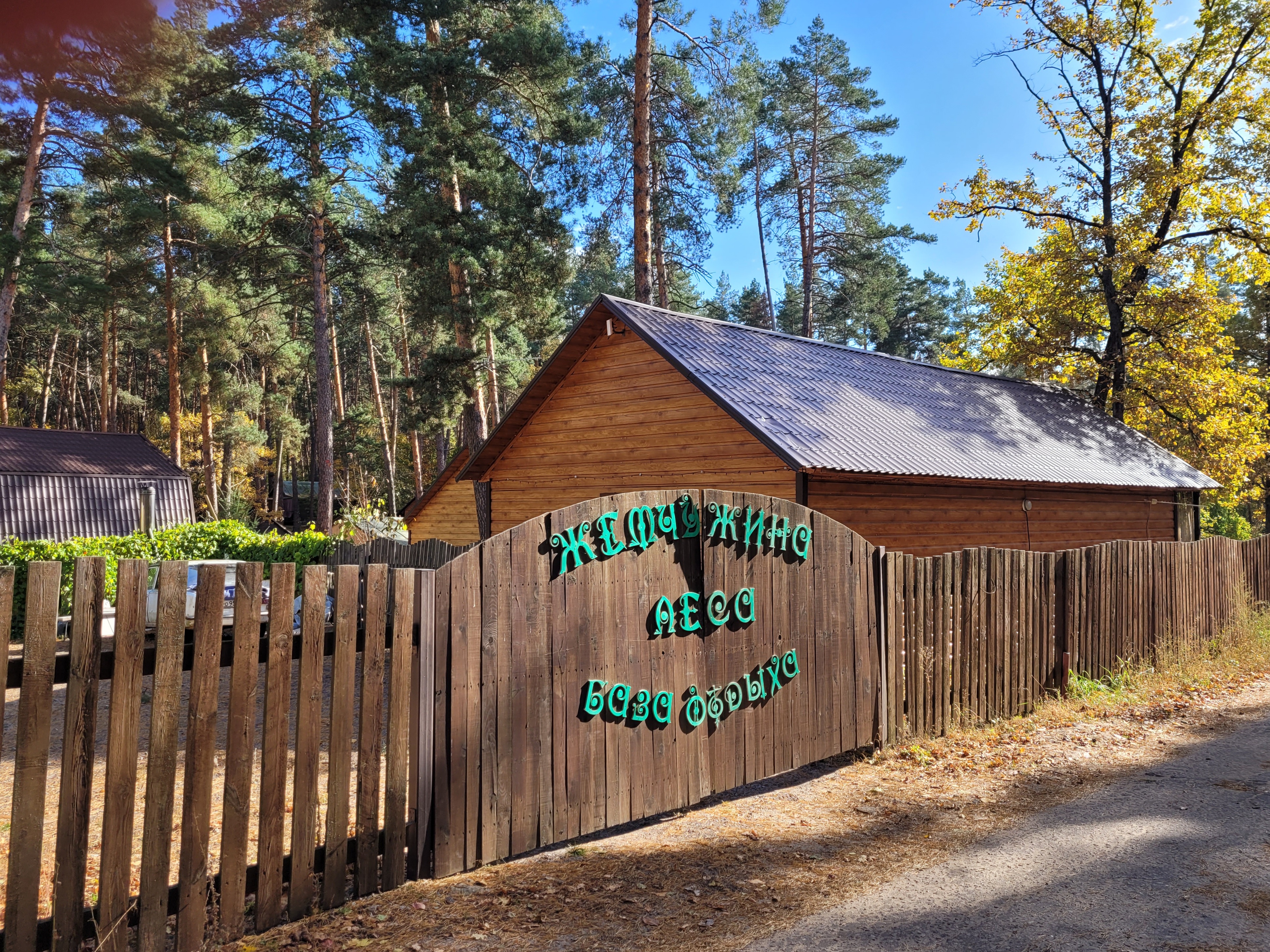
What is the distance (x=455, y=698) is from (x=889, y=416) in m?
11.1


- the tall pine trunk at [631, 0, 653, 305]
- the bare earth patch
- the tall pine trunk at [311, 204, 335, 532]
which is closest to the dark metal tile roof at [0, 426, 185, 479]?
the tall pine trunk at [311, 204, 335, 532]

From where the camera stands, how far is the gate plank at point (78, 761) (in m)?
3.19

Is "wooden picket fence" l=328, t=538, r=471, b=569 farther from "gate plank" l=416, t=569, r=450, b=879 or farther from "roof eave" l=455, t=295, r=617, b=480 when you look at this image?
"gate plank" l=416, t=569, r=450, b=879

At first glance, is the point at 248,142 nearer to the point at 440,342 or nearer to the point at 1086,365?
the point at 440,342

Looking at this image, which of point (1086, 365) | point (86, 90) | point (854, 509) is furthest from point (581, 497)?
point (1086, 365)

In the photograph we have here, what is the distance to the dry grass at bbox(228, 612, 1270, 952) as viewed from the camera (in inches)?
154

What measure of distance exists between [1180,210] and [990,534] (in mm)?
16235

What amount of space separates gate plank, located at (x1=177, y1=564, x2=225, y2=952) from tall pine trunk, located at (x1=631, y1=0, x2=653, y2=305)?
53.2 ft

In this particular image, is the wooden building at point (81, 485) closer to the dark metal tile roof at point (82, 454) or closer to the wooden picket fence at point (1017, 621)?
the dark metal tile roof at point (82, 454)

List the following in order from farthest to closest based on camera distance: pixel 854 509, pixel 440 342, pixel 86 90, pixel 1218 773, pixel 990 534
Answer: pixel 440 342, pixel 86 90, pixel 990 534, pixel 854 509, pixel 1218 773

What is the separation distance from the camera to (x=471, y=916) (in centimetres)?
403

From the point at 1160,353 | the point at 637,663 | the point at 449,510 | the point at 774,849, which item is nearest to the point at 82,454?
the point at 449,510

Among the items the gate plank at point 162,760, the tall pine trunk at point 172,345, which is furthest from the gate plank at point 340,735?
the tall pine trunk at point 172,345

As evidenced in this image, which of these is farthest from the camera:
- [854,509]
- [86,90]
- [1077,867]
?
[86,90]
